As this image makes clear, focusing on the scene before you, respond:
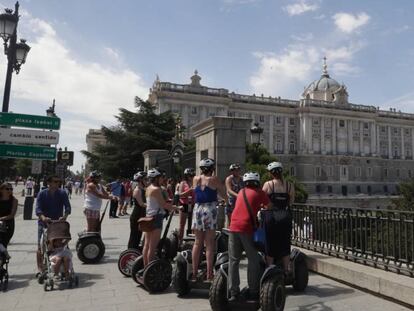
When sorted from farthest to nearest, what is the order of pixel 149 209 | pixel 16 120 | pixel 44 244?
1. pixel 16 120
2. pixel 44 244
3. pixel 149 209

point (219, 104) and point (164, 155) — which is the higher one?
point (219, 104)

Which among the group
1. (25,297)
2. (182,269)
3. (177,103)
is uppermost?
(177,103)

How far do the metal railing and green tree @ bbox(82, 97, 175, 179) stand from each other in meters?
29.7

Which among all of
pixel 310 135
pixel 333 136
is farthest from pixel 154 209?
pixel 333 136

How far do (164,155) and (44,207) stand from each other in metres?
14.9

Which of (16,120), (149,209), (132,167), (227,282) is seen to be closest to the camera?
(227,282)

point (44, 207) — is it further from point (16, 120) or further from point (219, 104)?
point (219, 104)

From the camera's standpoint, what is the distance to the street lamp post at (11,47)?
393 inches

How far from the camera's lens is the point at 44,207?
6879 millimetres

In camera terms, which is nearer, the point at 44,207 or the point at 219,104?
the point at 44,207

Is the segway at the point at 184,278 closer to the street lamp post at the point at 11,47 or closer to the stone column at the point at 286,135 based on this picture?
the street lamp post at the point at 11,47

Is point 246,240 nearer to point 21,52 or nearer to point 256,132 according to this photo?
point 21,52

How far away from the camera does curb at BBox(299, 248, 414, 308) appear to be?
5297mm

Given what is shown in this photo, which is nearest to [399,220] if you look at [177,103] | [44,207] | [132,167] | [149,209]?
[149,209]
